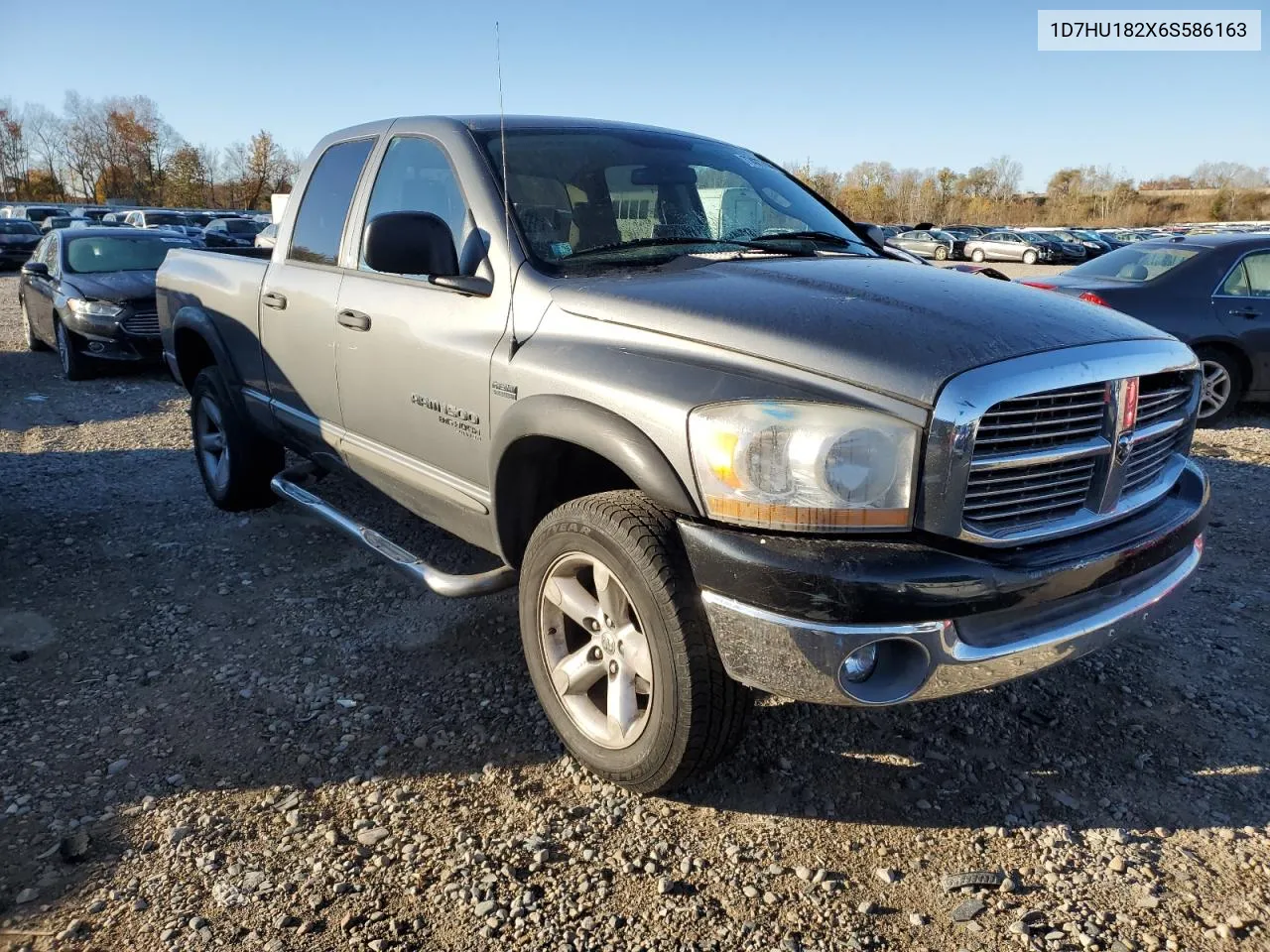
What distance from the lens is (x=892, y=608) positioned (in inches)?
79.3

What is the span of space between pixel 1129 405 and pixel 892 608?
3.02 ft

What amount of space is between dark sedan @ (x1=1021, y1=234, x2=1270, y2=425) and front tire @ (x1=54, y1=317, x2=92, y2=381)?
9444 millimetres

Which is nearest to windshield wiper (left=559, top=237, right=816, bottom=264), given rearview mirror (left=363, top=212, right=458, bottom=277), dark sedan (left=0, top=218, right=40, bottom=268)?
rearview mirror (left=363, top=212, right=458, bottom=277)

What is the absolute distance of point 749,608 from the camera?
2.10m

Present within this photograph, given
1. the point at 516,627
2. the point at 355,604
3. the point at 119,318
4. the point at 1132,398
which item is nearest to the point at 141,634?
the point at 355,604

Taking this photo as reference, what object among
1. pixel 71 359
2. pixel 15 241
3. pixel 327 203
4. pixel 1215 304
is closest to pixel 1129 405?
pixel 327 203

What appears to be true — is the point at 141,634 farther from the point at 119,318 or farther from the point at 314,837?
the point at 119,318

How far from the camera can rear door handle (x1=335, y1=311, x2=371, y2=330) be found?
134 inches

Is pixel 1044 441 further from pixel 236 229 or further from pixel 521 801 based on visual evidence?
pixel 236 229

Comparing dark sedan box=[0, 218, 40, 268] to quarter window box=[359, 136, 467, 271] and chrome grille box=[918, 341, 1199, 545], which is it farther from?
chrome grille box=[918, 341, 1199, 545]

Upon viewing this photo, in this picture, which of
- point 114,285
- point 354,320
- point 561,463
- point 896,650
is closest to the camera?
point 896,650

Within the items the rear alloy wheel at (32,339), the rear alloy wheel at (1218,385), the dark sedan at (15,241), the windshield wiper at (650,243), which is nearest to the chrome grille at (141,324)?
the rear alloy wheel at (32,339)

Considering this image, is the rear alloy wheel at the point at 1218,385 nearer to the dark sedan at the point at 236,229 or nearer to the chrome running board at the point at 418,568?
the chrome running board at the point at 418,568

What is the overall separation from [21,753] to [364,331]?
1.83m
